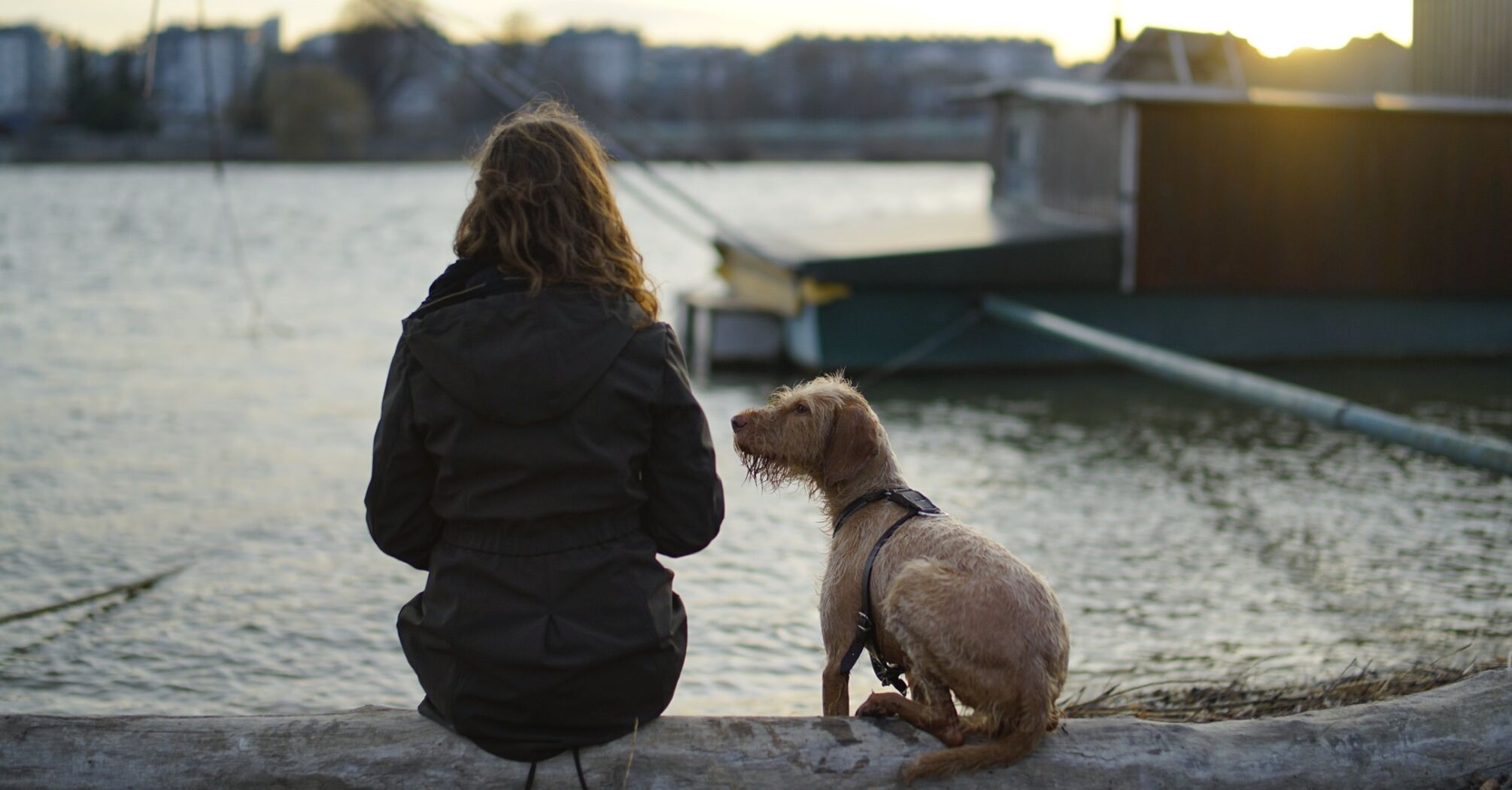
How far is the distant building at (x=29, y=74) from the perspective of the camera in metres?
86.8

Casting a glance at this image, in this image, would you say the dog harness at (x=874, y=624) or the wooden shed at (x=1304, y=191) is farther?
the wooden shed at (x=1304, y=191)

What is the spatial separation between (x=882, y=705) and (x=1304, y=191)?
498 inches

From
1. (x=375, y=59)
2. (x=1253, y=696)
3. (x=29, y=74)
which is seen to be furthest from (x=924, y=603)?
(x=29, y=74)

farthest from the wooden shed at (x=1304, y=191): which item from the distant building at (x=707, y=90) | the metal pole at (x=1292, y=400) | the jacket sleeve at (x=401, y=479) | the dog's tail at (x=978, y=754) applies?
the distant building at (x=707, y=90)

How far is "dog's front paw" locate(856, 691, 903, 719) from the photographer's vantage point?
3.48 meters

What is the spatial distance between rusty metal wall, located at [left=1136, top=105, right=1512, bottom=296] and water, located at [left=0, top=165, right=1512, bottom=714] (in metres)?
1.09

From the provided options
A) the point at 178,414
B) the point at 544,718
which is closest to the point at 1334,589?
the point at 544,718

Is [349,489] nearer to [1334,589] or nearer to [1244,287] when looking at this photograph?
[1334,589]

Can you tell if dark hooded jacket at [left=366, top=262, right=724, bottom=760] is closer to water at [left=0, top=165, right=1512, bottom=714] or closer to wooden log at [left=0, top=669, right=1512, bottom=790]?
wooden log at [left=0, top=669, right=1512, bottom=790]

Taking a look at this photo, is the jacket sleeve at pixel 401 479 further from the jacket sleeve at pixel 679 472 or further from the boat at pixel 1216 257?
the boat at pixel 1216 257

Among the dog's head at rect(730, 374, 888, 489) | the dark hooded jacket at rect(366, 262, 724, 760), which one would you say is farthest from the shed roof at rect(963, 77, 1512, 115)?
the dark hooded jacket at rect(366, 262, 724, 760)

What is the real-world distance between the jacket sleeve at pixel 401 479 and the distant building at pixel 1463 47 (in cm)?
817

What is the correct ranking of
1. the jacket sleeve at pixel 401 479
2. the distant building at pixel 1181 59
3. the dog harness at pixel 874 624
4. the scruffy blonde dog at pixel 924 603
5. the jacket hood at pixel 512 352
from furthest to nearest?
the distant building at pixel 1181 59
the dog harness at pixel 874 624
the scruffy blonde dog at pixel 924 603
the jacket sleeve at pixel 401 479
the jacket hood at pixel 512 352

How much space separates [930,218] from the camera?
58.0 ft
